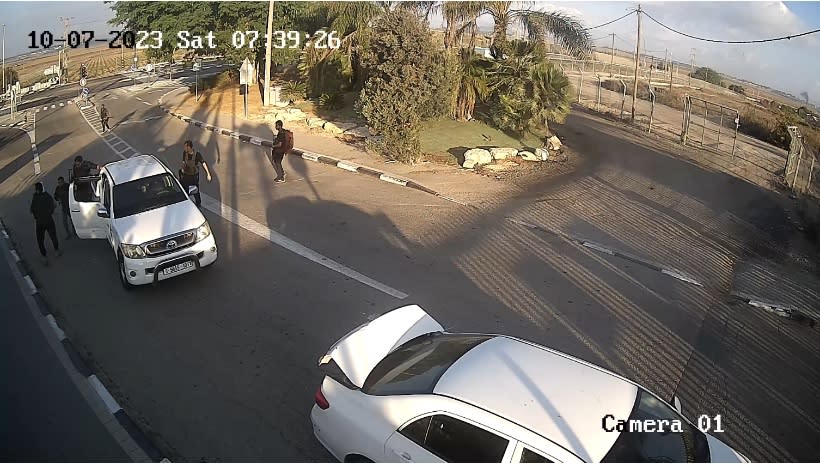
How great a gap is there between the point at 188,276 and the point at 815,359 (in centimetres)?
871

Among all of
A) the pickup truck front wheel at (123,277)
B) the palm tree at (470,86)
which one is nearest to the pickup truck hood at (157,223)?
the pickup truck front wheel at (123,277)

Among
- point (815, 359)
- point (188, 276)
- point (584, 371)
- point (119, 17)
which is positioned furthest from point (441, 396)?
point (119, 17)

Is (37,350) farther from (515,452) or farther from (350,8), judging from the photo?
(350,8)

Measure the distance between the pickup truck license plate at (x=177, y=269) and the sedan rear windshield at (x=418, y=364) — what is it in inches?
182

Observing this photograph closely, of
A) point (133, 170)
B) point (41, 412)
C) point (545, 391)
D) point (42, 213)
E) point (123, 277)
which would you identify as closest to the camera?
point (545, 391)

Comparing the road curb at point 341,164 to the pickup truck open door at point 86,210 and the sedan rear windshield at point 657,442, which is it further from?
the sedan rear windshield at point 657,442

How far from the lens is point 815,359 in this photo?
7160 mm

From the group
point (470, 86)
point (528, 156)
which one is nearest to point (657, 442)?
point (528, 156)

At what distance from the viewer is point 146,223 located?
28.7 feet

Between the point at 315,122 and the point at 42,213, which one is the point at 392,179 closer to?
the point at 42,213

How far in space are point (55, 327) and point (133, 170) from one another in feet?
9.93

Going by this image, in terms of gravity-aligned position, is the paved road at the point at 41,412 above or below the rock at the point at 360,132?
below

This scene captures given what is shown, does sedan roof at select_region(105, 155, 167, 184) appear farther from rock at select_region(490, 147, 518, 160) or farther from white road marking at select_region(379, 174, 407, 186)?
rock at select_region(490, 147, 518, 160)

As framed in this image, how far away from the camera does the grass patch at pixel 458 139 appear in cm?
1714
